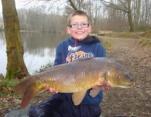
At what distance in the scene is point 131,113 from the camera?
6.87 metres

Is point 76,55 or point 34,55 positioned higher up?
point 76,55

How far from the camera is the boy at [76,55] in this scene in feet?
13.0

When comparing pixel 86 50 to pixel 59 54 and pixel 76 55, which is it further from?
pixel 59 54

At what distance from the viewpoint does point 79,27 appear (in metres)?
3.94

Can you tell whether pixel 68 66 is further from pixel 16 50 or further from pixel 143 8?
pixel 143 8

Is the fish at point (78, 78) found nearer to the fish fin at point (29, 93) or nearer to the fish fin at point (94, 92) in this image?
the fish fin at point (29, 93)

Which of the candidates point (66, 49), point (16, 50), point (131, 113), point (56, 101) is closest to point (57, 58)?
point (66, 49)

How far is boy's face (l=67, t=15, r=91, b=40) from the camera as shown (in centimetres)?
393

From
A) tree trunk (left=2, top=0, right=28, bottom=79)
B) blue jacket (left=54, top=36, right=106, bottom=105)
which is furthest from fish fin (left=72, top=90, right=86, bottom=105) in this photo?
tree trunk (left=2, top=0, right=28, bottom=79)

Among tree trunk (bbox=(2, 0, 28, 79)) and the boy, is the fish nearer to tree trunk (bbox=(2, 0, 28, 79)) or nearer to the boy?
the boy

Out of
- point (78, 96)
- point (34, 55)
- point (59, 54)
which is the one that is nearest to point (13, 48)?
point (59, 54)

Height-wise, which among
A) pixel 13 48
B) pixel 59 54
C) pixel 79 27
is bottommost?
pixel 13 48

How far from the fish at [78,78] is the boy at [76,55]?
430 mm

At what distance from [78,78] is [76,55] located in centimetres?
61
